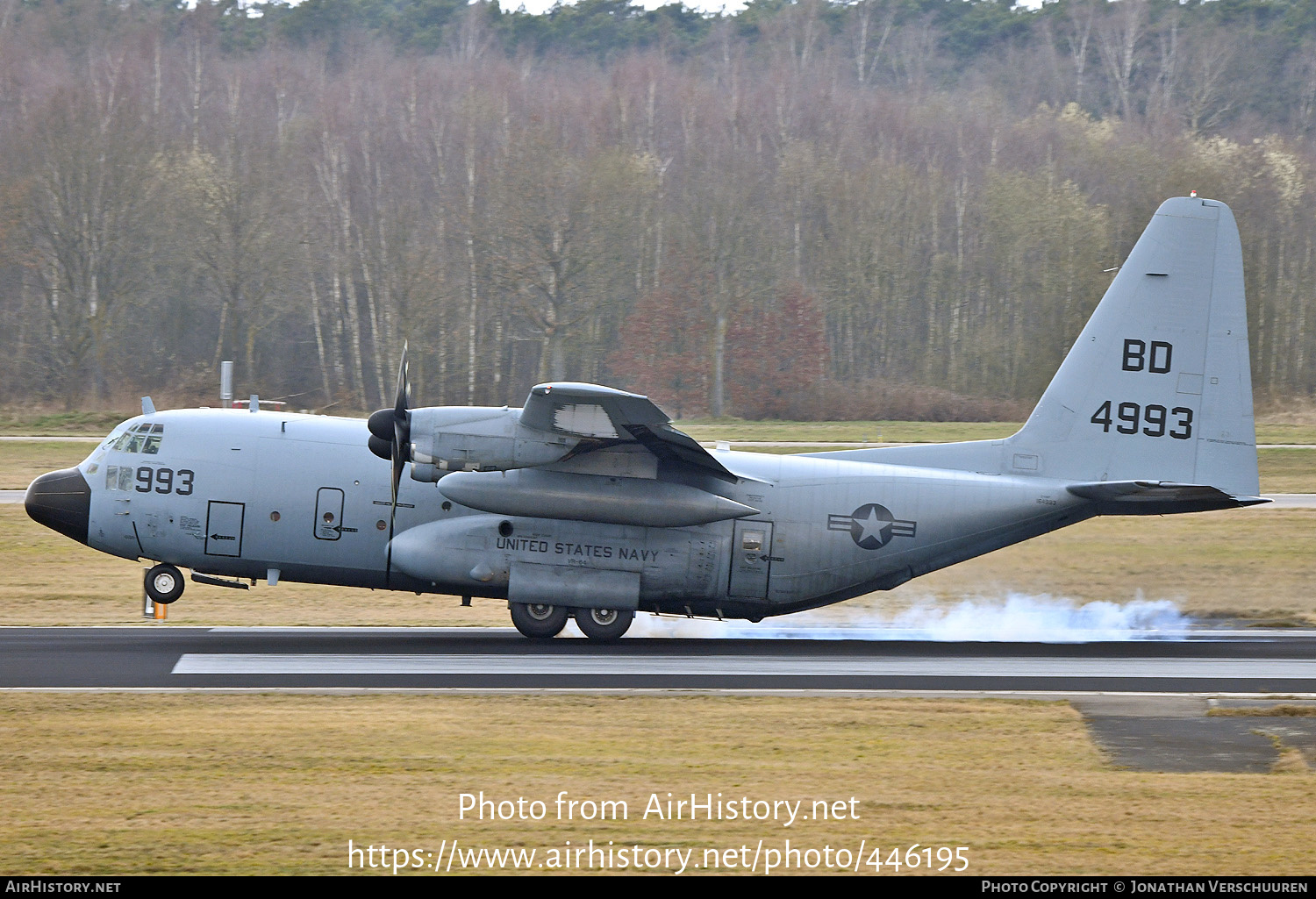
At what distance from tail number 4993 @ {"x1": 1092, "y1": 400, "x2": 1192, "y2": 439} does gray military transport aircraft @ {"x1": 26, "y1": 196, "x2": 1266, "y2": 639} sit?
2 centimetres

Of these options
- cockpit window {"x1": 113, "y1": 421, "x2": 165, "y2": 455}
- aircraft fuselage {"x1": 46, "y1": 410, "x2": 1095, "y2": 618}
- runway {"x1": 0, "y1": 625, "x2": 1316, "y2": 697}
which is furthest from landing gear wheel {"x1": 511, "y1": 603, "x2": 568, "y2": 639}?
cockpit window {"x1": 113, "y1": 421, "x2": 165, "y2": 455}

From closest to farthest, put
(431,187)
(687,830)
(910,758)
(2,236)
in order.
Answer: (687,830) → (910,758) → (2,236) → (431,187)

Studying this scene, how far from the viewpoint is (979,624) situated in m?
20.1

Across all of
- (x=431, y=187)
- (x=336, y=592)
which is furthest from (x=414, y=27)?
(x=336, y=592)

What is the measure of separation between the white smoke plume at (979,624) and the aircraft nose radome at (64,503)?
7.87 meters

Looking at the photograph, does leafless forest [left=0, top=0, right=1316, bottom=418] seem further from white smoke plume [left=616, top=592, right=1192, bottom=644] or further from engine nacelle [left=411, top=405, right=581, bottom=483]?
engine nacelle [left=411, top=405, right=581, bottom=483]

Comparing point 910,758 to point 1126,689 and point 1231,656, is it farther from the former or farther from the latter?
point 1231,656

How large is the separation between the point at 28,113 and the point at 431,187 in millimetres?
16161

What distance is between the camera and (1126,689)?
14.8m

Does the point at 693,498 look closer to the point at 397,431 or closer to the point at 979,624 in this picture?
the point at 397,431

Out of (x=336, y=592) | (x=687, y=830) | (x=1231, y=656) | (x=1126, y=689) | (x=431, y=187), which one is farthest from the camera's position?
(x=431, y=187)

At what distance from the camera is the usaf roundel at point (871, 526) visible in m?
17.8

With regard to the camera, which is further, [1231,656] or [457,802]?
[1231,656]

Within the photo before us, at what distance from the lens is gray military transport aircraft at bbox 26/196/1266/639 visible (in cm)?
1733
